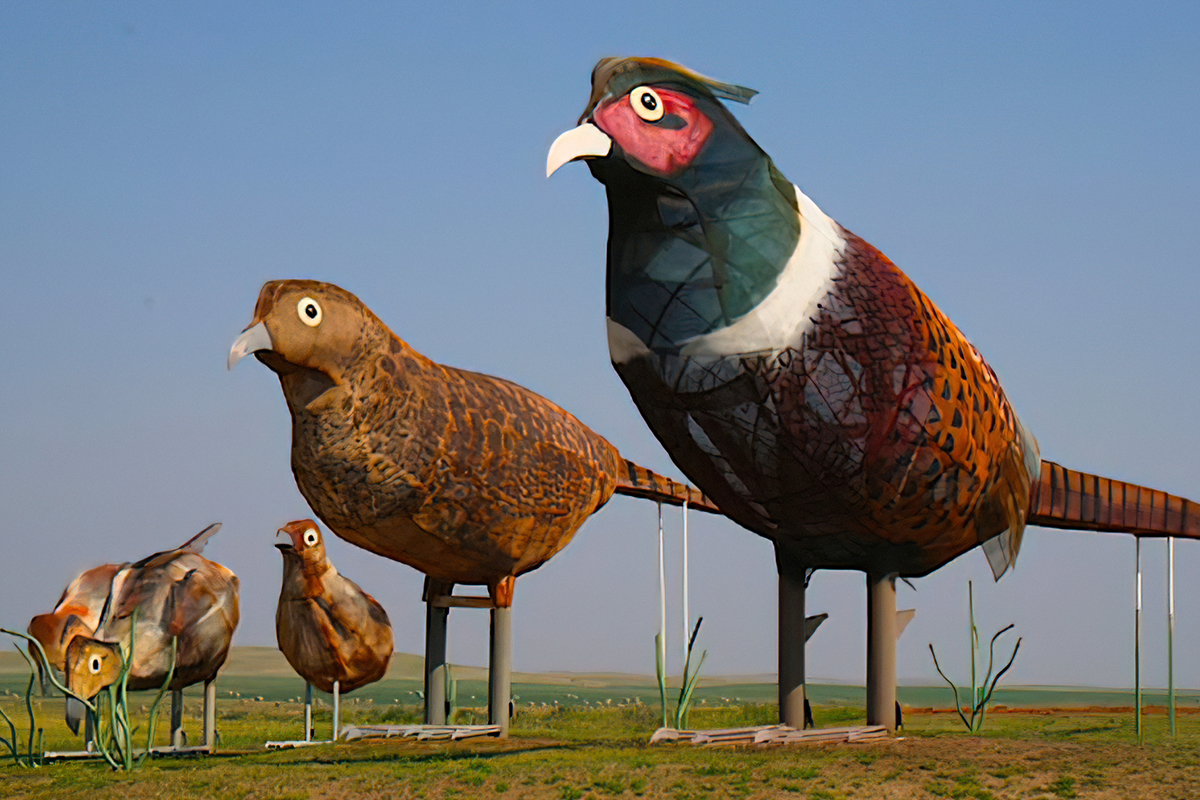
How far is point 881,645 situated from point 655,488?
3.53 metres

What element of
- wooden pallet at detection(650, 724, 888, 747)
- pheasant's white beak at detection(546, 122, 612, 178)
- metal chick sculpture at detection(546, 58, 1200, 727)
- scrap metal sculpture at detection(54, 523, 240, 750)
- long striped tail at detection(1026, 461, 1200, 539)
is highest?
pheasant's white beak at detection(546, 122, 612, 178)

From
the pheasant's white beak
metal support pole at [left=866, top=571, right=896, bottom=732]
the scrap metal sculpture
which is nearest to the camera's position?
the pheasant's white beak

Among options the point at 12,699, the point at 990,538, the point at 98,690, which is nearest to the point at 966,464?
the point at 990,538

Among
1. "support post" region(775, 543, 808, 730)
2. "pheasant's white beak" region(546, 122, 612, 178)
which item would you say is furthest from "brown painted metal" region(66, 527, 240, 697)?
"pheasant's white beak" region(546, 122, 612, 178)

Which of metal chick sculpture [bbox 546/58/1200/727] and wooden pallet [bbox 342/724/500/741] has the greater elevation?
metal chick sculpture [bbox 546/58/1200/727]

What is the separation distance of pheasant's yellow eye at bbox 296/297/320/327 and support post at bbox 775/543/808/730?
12.1ft

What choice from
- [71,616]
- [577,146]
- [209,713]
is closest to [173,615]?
[71,616]

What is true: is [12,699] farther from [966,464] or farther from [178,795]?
[966,464]

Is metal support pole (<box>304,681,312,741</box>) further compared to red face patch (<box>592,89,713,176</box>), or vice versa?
metal support pole (<box>304,681,312,741</box>)

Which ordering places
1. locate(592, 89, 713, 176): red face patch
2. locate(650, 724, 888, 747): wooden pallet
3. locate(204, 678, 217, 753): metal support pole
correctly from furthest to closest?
locate(204, 678, 217, 753): metal support pole
locate(650, 724, 888, 747): wooden pallet
locate(592, 89, 713, 176): red face patch

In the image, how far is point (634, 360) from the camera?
8.40 meters

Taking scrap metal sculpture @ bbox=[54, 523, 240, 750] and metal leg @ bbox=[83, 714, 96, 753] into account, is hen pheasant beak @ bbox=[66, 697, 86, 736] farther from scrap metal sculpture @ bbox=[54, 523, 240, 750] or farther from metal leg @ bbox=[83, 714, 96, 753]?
metal leg @ bbox=[83, 714, 96, 753]

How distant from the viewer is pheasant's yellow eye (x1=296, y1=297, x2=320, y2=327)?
9812 millimetres

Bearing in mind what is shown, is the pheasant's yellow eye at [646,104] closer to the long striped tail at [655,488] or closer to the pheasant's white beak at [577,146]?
the pheasant's white beak at [577,146]
